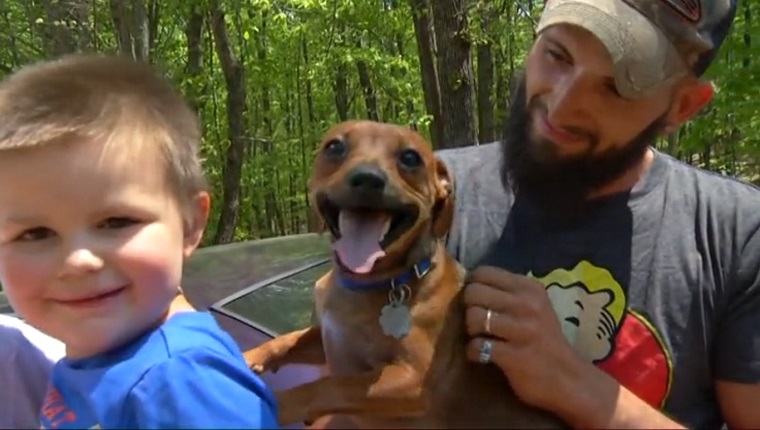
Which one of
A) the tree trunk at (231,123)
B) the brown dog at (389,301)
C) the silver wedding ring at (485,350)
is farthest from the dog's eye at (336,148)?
the tree trunk at (231,123)

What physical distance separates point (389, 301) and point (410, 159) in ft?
0.98

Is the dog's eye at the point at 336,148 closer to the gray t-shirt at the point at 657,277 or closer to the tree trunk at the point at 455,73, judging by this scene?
the gray t-shirt at the point at 657,277

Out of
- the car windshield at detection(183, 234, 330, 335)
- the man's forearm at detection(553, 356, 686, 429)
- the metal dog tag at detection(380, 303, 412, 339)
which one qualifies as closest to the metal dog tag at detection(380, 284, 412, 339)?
the metal dog tag at detection(380, 303, 412, 339)

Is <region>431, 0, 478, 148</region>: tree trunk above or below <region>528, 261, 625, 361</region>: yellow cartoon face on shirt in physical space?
above

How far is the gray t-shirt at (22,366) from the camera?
1778mm

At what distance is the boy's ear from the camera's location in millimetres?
1567

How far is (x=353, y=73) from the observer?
14031mm

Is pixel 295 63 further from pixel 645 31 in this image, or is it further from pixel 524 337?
pixel 524 337

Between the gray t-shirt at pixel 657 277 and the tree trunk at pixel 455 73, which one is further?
the tree trunk at pixel 455 73

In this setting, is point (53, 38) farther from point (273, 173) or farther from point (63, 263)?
point (63, 263)

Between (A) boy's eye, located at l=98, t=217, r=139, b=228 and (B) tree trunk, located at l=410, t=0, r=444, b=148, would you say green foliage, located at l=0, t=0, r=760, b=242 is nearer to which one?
(B) tree trunk, located at l=410, t=0, r=444, b=148

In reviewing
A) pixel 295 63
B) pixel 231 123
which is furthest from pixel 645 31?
pixel 295 63

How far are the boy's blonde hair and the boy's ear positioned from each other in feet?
0.05

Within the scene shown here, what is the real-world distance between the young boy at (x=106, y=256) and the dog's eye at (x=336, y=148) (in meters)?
0.54
